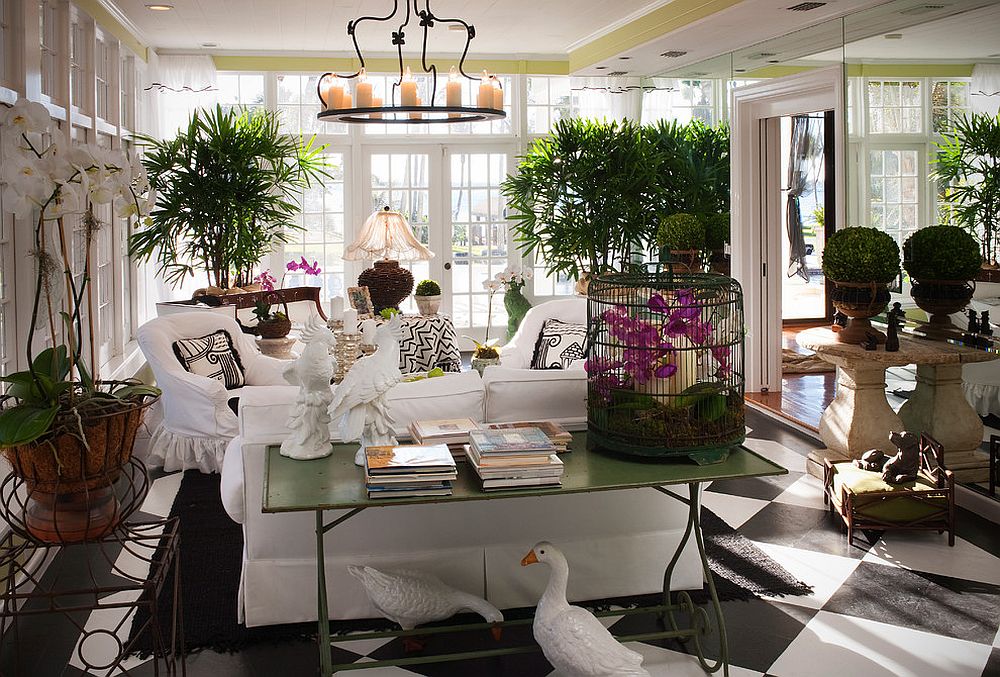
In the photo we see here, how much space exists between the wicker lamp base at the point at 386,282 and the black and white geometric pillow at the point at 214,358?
1.02 meters

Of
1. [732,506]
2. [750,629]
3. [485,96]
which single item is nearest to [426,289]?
[485,96]

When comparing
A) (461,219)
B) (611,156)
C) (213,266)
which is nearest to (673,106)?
(611,156)

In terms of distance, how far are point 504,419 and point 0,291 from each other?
2158 mm

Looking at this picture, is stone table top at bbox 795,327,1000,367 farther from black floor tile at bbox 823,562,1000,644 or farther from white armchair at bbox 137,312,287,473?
white armchair at bbox 137,312,287,473

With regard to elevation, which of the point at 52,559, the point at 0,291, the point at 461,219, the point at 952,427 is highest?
the point at 461,219

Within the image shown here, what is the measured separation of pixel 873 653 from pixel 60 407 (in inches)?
101

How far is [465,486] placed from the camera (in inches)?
106

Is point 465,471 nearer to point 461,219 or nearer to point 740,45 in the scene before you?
point 740,45

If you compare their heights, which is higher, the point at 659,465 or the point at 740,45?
the point at 740,45

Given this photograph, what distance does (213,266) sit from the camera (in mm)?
7453

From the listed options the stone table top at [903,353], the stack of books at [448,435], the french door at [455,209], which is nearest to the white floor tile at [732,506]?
the stone table top at [903,353]

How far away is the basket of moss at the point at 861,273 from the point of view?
4676mm

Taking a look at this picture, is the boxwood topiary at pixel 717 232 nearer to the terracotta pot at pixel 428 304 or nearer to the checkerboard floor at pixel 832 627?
the terracotta pot at pixel 428 304

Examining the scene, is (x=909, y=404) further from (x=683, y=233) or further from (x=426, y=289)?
(x=426, y=289)
